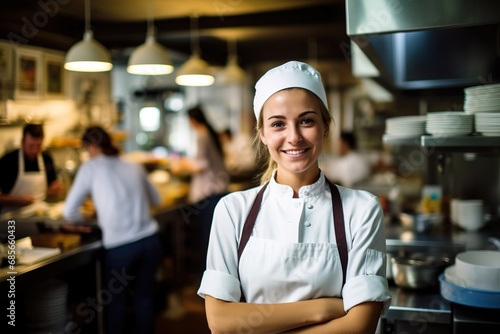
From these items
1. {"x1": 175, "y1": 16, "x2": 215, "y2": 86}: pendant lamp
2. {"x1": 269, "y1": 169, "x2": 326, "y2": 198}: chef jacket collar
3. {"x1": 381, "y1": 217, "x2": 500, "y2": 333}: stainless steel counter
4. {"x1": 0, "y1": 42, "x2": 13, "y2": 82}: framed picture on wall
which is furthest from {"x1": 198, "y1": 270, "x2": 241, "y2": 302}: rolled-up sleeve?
{"x1": 0, "y1": 42, "x2": 13, "y2": 82}: framed picture on wall

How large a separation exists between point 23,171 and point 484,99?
346 centimetres

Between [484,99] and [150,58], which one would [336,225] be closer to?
[484,99]

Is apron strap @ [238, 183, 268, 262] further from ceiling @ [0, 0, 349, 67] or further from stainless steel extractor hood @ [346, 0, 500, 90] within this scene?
ceiling @ [0, 0, 349, 67]

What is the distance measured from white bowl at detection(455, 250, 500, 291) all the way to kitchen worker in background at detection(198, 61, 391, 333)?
645 mm

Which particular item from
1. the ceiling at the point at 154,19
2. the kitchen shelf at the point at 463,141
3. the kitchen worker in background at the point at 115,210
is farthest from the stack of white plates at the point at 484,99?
the ceiling at the point at 154,19

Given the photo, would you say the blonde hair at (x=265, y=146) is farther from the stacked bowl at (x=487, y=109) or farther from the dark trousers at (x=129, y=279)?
the dark trousers at (x=129, y=279)

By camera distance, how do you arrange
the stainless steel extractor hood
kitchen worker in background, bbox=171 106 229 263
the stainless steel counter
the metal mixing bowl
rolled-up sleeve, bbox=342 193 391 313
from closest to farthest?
rolled-up sleeve, bbox=342 193 391 313 < the stainless steel extractor hood < the stainless steel counter < the metal mixing bowl < kitchen worker in background, bbox=171 106 229 263

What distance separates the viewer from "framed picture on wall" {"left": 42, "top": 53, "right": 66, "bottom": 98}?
541 centimetres

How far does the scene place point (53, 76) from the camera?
556 cm

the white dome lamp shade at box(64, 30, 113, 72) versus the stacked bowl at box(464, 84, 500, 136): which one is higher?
the white dome lamp shade at box(64, 30, 113, 72)

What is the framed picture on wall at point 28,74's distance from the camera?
16.3ft

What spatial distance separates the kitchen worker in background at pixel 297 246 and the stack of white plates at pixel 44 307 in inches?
81.1

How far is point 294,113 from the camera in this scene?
148 centimetres

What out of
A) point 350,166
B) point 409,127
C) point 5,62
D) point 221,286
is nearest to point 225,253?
point 221,286
